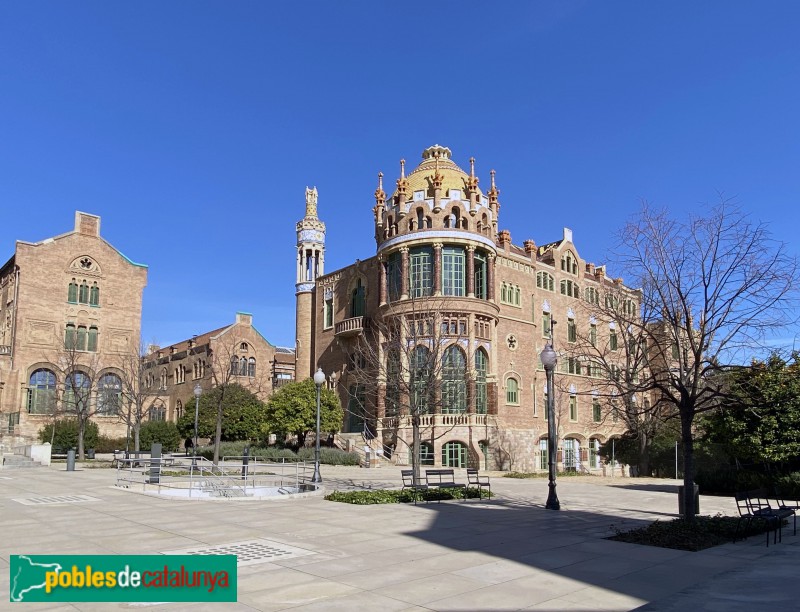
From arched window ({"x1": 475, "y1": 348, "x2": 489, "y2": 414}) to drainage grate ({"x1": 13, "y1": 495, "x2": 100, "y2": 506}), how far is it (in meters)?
27.4

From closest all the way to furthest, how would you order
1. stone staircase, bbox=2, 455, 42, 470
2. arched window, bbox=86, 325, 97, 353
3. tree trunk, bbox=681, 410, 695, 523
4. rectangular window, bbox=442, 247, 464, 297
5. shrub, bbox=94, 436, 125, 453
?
tree trunk, bbox=681, 410, 695, 523, stone staircase, bbox=2, 455, 42, 470, rectangular window, bbox=442, 247, 464, 297, shrub, bbox=94, 436, 125, 453, arched window, bbox=86, 325, 97, 353

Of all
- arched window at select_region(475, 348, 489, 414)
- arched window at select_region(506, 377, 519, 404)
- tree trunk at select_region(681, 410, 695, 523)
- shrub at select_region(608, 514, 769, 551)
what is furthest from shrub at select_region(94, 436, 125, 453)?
shrub at select_region(608, 514, 769, 551)

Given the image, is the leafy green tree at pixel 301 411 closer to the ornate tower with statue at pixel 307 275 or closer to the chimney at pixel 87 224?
the ornate tower with statue at pixel 307 275

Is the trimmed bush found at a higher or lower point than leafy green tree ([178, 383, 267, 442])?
lower

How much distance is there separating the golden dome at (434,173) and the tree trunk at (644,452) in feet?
63.1

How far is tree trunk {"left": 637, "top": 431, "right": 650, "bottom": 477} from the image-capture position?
43741 millimetres

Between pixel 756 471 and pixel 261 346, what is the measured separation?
173ft

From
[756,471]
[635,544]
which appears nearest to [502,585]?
[635,544]

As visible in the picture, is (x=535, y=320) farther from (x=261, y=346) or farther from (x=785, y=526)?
(x=785, y=526)

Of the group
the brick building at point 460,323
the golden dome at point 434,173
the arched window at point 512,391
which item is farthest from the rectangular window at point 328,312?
the arched window at point 512,391

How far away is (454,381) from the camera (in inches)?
1344

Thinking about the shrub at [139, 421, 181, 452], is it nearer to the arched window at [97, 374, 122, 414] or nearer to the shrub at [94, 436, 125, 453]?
the arched window at [97, 374, 122, 414]

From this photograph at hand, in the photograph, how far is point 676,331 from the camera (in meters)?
15.1

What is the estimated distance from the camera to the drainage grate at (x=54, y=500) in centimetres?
1824
